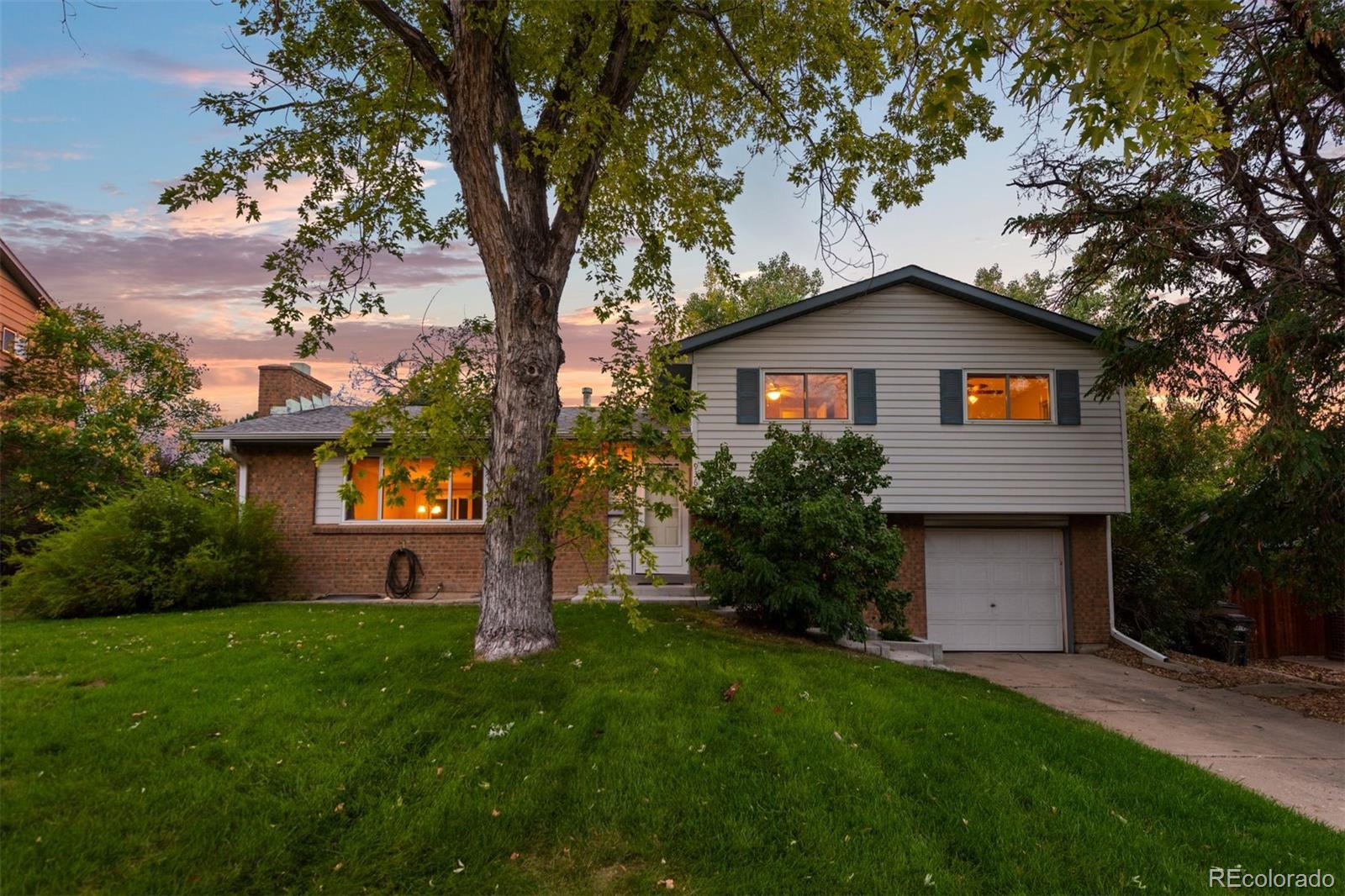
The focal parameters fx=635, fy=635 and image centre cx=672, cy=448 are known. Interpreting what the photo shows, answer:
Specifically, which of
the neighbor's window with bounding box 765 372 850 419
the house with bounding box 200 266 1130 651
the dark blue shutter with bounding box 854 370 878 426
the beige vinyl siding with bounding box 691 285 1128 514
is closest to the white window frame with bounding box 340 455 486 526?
the house with bounding box 200 266 1130 651

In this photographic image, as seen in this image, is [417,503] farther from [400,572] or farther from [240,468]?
[240,468]

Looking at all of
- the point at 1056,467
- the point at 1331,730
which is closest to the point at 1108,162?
the point at 1056,467

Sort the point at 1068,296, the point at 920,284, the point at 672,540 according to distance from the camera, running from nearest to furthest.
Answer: the point at 1068,296, the point at 920,284, the point at 672,540

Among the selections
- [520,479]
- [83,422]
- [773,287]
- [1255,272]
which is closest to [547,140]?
[520,479]

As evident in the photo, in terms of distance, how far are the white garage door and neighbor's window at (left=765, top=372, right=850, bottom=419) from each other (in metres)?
2.97

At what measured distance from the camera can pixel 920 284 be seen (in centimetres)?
1152

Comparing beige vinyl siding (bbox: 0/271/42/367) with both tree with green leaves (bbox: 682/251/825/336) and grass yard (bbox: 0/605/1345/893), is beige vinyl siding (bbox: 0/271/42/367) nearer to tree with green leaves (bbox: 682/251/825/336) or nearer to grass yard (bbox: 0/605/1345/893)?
grass yard (bbox: 0/605/1345/893)

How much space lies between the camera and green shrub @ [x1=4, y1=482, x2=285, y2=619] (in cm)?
931

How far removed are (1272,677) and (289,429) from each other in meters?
17.0

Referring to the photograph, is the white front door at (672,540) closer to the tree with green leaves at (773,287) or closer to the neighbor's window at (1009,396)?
the neighbor's window at (1009,396)

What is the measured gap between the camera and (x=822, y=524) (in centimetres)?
752

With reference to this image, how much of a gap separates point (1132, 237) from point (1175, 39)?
20.8 ft

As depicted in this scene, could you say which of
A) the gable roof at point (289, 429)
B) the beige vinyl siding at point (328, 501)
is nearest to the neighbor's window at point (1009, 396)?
the gable roof at point (289, 429)

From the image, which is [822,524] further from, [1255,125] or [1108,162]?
[1255,125]
